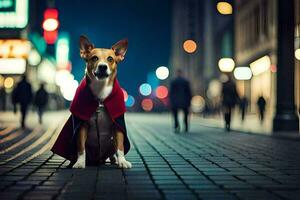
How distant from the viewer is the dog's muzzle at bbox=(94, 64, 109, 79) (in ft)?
22.7

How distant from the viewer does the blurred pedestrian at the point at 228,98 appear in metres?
19.2

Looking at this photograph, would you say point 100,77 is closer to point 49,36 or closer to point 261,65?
point 261,65

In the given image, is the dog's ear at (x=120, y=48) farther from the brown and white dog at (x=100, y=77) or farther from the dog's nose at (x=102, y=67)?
the dog's nose at (x=102, y=67)

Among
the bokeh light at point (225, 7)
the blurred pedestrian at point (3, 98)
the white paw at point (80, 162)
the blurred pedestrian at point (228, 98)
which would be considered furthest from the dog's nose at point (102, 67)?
the blurred pedestrian at point (3, 98)

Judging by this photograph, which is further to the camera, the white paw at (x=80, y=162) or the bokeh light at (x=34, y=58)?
the bokeh light at (x=34, y=58)

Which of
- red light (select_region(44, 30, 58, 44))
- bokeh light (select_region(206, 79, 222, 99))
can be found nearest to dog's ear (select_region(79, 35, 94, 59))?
bokeh light (select_region(206, 79, 222, 99))

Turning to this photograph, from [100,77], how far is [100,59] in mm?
222

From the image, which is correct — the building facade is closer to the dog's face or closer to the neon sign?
the neon sign

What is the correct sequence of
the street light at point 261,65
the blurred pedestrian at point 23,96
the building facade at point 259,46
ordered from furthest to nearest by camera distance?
1. the street light at point 261,65
2. the building facade at point 259,46
3. the blurred pedestrian at point 23,96

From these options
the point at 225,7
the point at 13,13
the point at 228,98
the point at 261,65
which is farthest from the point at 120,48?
the point at 13,13

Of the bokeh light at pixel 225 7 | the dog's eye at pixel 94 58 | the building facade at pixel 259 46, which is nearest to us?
the dog's eye at pixel 94 58

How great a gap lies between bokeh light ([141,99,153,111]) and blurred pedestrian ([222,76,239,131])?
165 ft

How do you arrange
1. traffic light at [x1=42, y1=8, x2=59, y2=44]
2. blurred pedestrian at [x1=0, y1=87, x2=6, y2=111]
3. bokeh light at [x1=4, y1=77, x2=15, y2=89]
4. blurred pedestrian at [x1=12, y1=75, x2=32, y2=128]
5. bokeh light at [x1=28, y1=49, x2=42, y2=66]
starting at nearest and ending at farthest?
blurred pedestrian at [x1=12, y1=75, x2=32, y2=128] < blurred pedestrian at [x1=0, y1=87, x2=6, y2=111] < bokeh light at [x1=4, y1=77, x2=15, y2=89] < bokeh light at [x1=28, y1=49, x2=42, y2=66] < traffic light at [x1=42, y1=8, x2=59, y2=44]

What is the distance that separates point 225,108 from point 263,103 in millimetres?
10231
